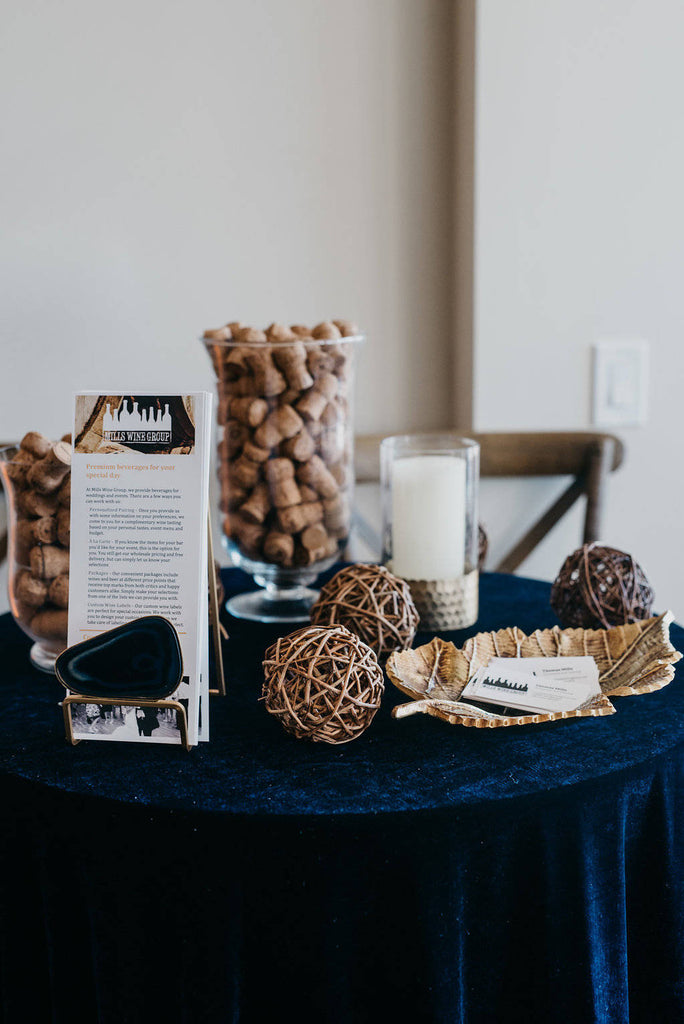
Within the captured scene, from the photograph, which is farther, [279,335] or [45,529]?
[279,335]

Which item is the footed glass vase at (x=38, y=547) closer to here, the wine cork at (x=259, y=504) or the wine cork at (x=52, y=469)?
the wine cork at (x=52, y=469)

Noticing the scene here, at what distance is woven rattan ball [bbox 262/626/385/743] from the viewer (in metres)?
0.77

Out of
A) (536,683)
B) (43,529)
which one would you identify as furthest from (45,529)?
(536,683)

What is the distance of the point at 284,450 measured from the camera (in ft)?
3.55

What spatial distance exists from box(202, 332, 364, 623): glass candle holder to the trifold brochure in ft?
0.88

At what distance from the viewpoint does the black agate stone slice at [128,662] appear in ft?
2.54

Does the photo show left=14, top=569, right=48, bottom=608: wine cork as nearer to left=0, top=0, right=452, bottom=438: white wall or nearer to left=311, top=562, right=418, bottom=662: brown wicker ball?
left=311, top=562, right=418, bottom=662: brown wicker ball

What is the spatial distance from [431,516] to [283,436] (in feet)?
0.64

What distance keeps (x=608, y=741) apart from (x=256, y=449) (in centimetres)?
51

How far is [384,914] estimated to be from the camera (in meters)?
0.72

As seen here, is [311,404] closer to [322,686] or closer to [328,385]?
[328,385]

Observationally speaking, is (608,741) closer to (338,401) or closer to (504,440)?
(338,401)

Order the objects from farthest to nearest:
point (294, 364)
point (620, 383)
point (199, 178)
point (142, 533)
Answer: point (620, 383) < point (199, 178) < point (294, 364) < point (142, 533)

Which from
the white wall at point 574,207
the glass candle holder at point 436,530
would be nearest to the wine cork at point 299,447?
the glass candle holder at point 436,530
